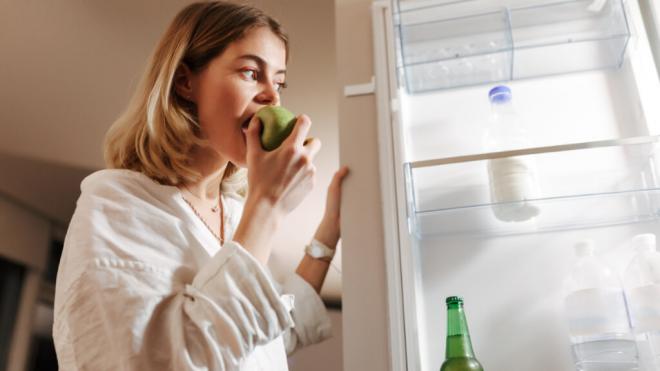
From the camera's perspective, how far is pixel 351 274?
784 millimetres

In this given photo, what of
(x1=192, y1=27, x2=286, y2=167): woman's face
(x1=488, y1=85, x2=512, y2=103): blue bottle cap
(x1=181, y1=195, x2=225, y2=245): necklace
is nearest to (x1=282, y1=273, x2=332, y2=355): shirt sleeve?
(x1=181, y1=195, x2=225, y2=245): necklace

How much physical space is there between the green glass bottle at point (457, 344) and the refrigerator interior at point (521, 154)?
5 centimetres

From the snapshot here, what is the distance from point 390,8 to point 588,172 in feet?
1.42

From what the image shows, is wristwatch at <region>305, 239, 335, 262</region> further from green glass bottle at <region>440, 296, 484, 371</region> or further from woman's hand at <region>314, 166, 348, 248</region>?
green glass bottle at <region>440, 296, 484, 371</region>

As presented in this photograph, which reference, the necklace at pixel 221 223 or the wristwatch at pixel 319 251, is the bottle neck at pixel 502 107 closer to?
the wristwatch at pixel 319 251

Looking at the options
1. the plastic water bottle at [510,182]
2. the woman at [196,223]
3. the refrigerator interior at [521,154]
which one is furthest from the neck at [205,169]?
the plastic water bottle at [510,182]

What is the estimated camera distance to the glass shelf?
78cm

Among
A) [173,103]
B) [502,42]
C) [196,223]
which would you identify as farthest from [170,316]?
[502,42]

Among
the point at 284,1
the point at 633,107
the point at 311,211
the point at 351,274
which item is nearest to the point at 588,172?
the point at 633,107

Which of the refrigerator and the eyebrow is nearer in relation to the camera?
the refrigerator

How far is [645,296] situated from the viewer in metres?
0.70

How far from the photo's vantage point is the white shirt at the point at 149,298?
2.06 ft

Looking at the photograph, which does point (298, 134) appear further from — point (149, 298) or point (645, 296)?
point (645, 296)

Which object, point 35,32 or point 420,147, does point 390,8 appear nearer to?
point 420,147
